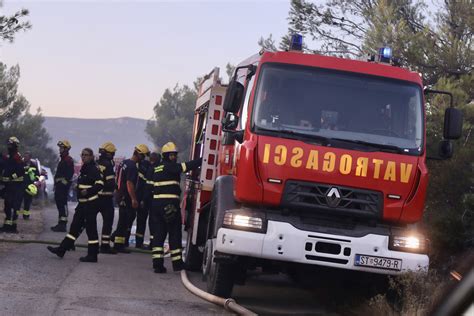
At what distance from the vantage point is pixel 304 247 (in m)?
8.12

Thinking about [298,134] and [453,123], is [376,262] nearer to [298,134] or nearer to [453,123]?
[298,134]

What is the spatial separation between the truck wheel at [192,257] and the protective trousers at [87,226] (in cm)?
133

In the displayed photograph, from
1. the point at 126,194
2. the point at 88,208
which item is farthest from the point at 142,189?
the point at 88,208

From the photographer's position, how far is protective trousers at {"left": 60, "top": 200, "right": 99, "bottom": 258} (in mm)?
12148

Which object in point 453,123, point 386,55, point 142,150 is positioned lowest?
point 142,150

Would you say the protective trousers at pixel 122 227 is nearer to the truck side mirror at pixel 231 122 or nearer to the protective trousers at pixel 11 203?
the protective trousers at pixel 11 203

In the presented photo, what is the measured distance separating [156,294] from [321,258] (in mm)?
2309

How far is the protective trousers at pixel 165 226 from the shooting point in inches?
446

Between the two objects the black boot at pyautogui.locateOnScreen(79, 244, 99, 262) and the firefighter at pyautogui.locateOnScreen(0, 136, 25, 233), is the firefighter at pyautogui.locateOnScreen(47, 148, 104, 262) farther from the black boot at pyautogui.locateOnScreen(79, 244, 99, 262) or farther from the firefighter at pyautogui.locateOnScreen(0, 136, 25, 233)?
the firefighter at pyautogui.locateOnScreen(0, 136, 25, 233)

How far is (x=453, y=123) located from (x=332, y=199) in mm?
1453

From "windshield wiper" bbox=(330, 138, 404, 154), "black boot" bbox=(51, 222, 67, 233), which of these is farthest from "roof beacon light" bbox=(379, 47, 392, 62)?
"black boot" bbox=(51, 222, 67, 233)

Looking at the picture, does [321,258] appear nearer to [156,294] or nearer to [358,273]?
[358,273]

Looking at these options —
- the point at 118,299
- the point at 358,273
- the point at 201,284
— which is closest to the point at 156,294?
the point at 118,299

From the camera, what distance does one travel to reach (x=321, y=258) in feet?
26.7
